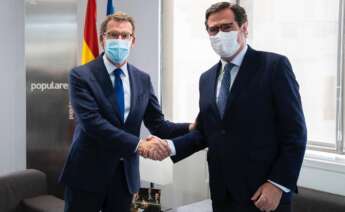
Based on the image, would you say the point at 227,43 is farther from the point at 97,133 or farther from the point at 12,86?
the point at 12,86

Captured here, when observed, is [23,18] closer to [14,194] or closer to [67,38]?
[67,38]

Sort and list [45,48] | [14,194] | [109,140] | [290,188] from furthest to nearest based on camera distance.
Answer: [45,48] < [14,194] < [109,140] < [290,188]

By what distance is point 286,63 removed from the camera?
5.67 ft

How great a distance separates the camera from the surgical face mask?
2.24 metres

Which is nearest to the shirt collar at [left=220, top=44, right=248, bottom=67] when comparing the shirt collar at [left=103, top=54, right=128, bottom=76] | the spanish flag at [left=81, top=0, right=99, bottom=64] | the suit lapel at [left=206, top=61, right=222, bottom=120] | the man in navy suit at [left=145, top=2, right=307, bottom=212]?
the man in navy suit at [left=145, top=2, right=307, bottom=212]

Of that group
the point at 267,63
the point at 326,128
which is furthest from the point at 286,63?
the point at 326,128

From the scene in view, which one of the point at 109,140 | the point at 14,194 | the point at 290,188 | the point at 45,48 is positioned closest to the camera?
the point at 290,188

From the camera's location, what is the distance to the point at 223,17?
6.21 feet

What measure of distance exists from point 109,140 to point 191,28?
7.67 feet

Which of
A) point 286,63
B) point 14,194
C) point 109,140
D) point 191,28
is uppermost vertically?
point 191,28

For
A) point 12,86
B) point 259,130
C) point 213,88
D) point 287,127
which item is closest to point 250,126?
point 259,130

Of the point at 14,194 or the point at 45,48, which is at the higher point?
the point at 45,48

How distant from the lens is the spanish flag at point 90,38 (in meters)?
3.77

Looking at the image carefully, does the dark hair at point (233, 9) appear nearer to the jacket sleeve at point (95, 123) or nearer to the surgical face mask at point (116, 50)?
the surgical face mask at point (116, 50)
